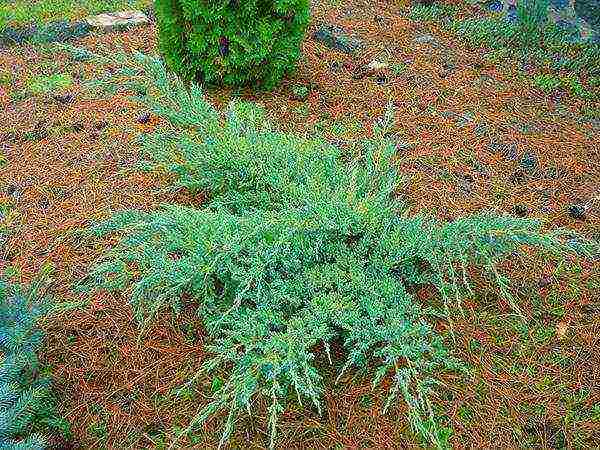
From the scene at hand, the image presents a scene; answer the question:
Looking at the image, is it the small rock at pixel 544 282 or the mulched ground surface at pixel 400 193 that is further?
the small rock at pixel 544 282

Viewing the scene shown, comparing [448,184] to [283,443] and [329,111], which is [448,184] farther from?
[283,443]

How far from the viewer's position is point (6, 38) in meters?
4.53

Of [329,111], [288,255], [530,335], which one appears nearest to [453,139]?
[329,111]

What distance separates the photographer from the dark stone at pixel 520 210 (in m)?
3.06

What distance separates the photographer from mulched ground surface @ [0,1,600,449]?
2145mm

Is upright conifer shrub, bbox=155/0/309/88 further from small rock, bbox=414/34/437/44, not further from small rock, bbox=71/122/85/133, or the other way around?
small rock, bbox=414/34/437/44

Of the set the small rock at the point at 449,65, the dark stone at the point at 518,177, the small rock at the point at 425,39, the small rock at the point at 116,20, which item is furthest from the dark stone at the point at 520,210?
the small rock at the point at 116,20

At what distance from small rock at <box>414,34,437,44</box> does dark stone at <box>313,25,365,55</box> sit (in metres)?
0.49

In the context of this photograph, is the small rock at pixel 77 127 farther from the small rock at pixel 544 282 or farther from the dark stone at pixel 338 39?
the small rock at pixel 544 282

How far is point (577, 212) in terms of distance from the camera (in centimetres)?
307

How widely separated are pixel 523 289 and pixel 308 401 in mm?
1175

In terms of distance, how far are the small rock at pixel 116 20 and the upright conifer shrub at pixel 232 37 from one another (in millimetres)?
1181

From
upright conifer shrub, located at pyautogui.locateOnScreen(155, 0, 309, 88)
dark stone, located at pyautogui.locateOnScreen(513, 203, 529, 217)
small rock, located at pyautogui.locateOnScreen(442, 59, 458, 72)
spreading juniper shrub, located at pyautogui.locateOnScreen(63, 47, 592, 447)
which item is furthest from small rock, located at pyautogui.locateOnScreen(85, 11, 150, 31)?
dark stone, located at pyautogui.locateOnScreen(513, 203, 529, 217)

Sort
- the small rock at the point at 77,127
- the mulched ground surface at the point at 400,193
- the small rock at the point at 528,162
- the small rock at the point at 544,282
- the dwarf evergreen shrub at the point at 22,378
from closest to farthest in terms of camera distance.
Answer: the dwarf evergreen shrub at the point at 22,378, the mulched ground surface at the point at 400,193, the small rock at the point at 544,282, the small rock at the point at 528,162, the small rock at the point at 77,127
